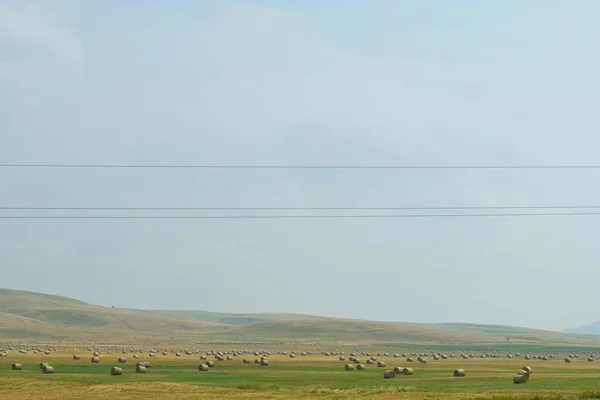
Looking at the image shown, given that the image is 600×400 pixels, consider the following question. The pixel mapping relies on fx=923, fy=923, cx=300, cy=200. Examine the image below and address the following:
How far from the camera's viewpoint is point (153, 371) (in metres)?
78.1

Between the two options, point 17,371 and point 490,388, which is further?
point 17,371

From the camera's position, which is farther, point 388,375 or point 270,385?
point 388,375

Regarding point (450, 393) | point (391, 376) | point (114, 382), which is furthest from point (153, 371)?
point (450, 393)

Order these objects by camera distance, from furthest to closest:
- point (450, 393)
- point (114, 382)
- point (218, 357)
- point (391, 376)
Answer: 1. point (218, 357)
2. point (391, 376)
3. point (114, 382)
4. point (450, 393)

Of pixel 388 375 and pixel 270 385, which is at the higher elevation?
pixel 388 375

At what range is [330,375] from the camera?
74562 mm

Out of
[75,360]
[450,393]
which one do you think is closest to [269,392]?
[450,393]

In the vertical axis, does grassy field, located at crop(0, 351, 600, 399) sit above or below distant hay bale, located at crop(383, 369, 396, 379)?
below

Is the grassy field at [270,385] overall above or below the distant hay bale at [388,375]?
below

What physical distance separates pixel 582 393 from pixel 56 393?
30.6 meters

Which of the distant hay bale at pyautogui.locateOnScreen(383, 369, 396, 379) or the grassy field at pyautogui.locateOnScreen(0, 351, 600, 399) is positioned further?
the distant hay bale at pyautogui.locateOnScreen(383, 369, 396, 379)

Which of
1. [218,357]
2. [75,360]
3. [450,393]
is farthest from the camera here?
[218,357]

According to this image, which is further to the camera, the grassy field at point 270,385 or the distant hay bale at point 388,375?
the distant hay bale at point 388,375

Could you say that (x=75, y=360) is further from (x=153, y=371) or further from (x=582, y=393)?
(x=582, y=393)
